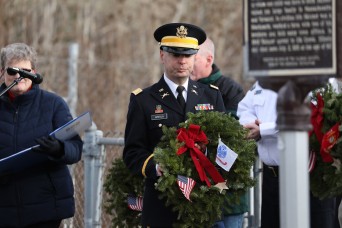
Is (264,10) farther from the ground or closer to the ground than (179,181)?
farther from the ground

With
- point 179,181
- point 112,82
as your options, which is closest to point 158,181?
point 179,181

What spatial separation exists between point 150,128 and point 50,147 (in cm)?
68

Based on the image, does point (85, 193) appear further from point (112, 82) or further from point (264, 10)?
point (112, 82)

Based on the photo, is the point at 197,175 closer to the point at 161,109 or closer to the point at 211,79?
the point at 161,109

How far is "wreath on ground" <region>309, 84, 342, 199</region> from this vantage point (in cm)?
656

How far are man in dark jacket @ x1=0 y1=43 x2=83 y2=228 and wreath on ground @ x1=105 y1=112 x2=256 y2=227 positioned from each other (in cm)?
74

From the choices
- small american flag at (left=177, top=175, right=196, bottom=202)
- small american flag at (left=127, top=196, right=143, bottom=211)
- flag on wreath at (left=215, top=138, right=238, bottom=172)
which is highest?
flag on wreath at (left=215, top=138, right=238, bottom=172)

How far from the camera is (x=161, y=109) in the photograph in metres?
7.11

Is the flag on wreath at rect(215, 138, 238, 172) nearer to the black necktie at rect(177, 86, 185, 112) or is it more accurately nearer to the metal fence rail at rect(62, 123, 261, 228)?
the black necktie at rect(177, 86, 185, 112)

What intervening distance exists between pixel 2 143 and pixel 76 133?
0.51 m

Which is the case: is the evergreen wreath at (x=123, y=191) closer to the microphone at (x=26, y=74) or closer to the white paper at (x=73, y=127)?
the white paper at (x=73, y=127)

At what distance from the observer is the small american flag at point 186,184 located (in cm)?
674

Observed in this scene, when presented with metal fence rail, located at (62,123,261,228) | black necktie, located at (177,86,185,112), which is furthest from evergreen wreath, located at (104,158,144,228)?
black necktie, located at (177,86,185,112)

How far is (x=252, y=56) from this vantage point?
473 centimetres
